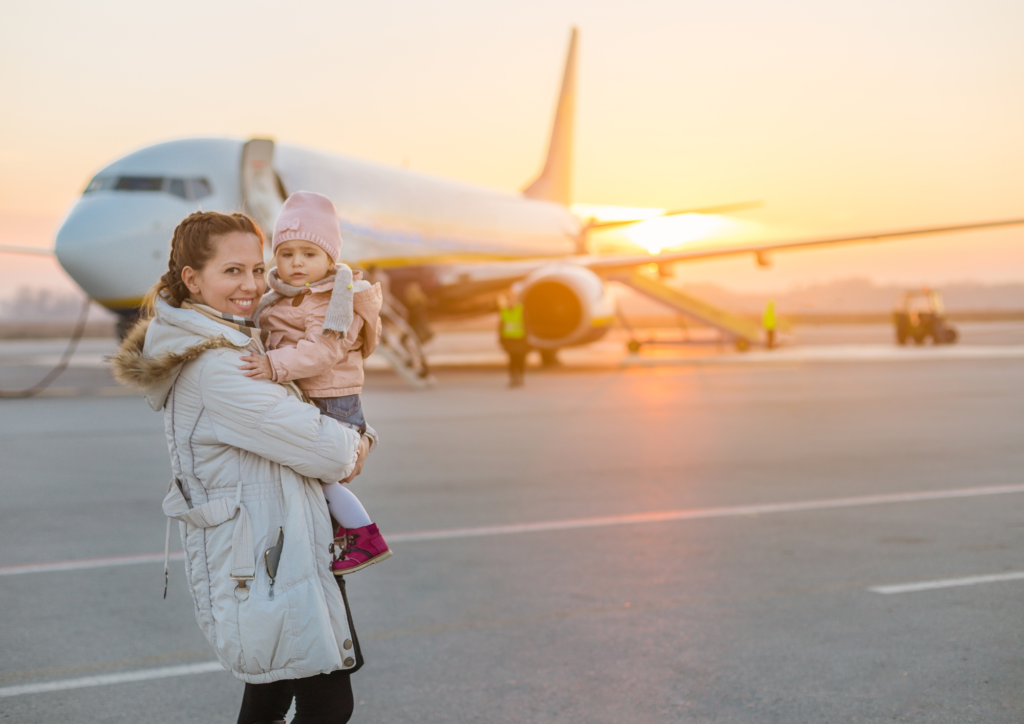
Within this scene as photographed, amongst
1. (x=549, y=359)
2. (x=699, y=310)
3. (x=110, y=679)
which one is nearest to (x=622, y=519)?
(x=110, y=679)

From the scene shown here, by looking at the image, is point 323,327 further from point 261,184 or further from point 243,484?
point 261,184

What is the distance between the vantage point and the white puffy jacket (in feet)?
7.04

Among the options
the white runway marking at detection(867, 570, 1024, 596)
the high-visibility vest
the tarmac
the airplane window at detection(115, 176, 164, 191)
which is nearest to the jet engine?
the high-visibility vest

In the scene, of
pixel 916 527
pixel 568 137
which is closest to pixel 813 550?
pixel 916 527

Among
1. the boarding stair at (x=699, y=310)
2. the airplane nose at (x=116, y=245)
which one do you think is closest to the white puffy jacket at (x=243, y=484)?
the airplane nose at (x=116, y=245)

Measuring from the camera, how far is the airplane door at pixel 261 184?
14.3 m

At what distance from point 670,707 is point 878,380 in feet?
47.1

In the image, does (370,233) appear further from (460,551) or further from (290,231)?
(290,231)

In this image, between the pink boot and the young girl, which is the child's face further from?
the pink boot

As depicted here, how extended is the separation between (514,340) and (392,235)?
124 inches

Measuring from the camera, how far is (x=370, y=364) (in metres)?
20.9

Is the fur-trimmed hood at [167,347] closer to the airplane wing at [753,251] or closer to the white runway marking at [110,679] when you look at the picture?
the white runway marking at [110,679]

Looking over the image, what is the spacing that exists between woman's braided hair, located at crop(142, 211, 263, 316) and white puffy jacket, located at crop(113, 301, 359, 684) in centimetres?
7

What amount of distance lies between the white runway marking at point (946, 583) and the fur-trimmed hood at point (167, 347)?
3398mm
